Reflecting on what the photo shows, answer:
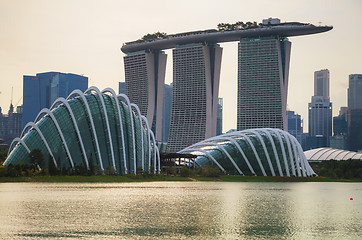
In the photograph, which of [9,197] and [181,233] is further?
[9,197]

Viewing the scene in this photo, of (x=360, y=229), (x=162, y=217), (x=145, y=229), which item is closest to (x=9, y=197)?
(x=162, y=217)

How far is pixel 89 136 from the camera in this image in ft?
463

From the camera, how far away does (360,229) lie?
51.2 meters

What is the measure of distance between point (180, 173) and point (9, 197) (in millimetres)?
86633

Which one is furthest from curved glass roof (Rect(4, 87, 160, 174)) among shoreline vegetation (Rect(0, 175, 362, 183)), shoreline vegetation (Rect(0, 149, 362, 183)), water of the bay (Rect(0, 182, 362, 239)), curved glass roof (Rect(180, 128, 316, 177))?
water of the bay (Rect(0, 182, 362, 239))

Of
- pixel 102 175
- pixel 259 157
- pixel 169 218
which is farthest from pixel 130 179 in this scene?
pixel 169 218

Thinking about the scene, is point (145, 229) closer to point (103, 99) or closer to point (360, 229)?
point (360, 229)

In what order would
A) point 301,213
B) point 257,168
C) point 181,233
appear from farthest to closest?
point 257,168 < point 301,213 < point 181,233

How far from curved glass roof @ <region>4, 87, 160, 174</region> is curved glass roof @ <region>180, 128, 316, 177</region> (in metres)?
32.8

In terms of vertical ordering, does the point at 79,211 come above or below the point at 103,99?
below

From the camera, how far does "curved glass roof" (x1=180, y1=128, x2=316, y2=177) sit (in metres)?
178

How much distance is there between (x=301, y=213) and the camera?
6319 centimetres

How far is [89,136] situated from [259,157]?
59589 millimetres

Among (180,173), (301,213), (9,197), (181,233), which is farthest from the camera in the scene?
(180,173)
